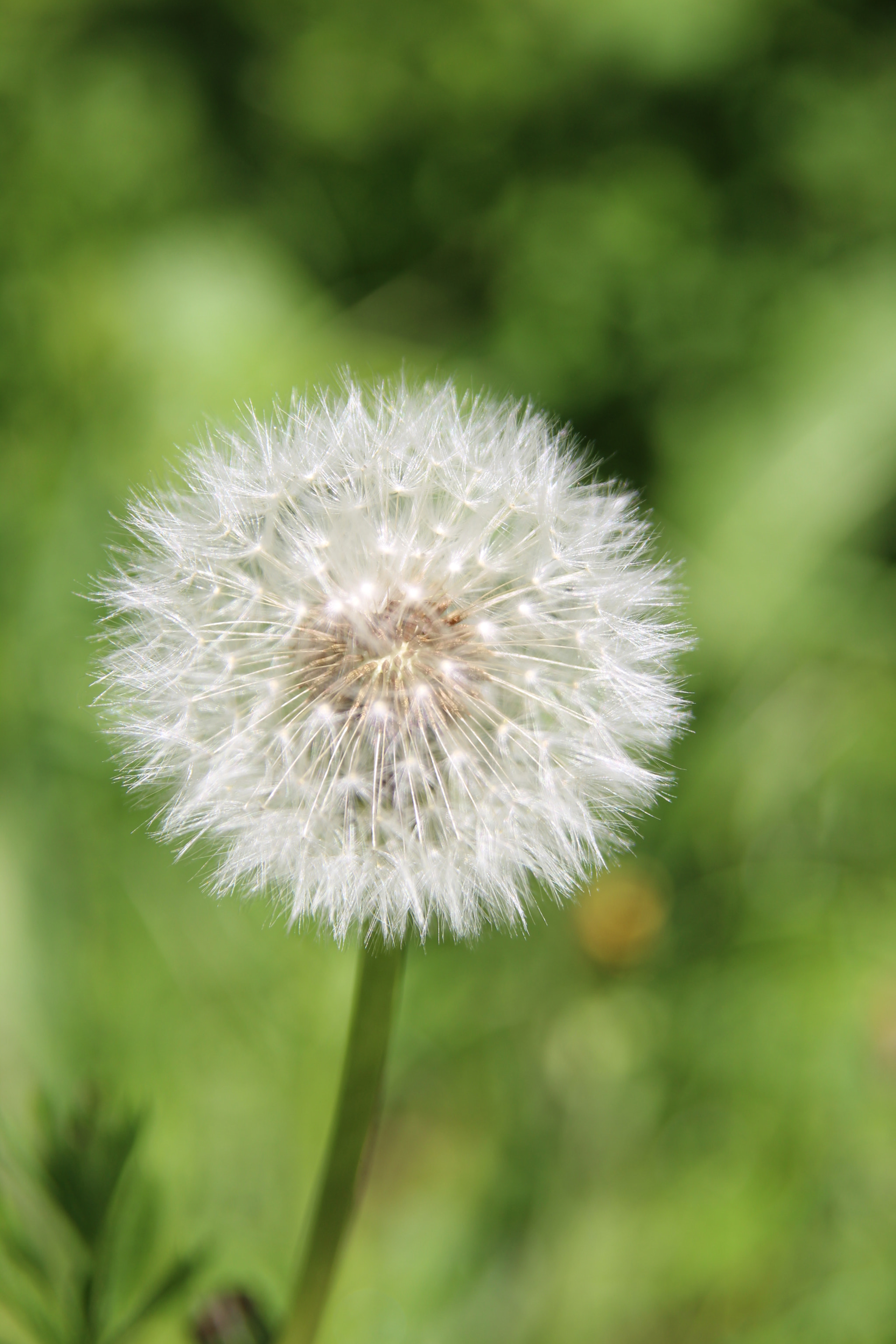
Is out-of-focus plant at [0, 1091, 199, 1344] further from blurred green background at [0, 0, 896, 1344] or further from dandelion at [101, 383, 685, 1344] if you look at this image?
dandelion at [101, 383, 685, 1344]

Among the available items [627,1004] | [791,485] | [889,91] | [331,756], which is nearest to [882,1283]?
[627,1004]

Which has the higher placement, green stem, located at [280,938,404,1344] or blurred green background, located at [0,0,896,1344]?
blurred green background, located at [0,0,896,1344]

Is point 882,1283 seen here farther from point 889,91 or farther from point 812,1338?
point 889,91

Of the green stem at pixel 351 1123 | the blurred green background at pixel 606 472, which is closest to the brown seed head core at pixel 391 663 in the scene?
the green stem at pixel 351 1123

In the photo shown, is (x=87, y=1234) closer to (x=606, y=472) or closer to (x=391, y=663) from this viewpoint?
(x=391, y=663)

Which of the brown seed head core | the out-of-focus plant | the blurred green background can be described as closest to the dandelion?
the brown seed head core
